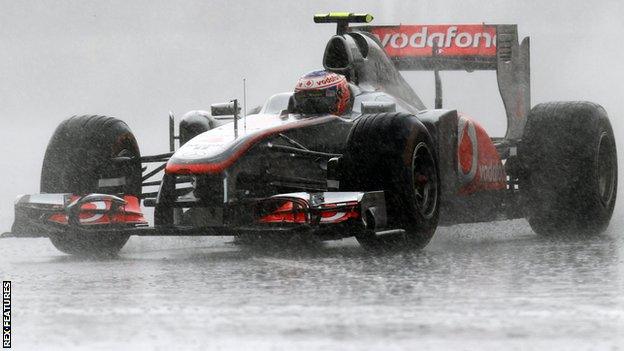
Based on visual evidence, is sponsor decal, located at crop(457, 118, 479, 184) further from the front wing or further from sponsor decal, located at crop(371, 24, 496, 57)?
sponsor decal, located at crop(371, 24, 496, 57)

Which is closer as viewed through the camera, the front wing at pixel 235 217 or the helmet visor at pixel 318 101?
the front wing at pixel 235 217

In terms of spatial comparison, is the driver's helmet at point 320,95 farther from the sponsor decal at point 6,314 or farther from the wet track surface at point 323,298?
the sponsor decal at point 6,314

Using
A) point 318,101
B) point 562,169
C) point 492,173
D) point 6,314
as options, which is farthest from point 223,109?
point 6,314

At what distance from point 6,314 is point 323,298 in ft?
5.87

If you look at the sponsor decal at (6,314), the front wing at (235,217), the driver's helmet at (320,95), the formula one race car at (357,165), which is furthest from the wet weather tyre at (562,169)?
the sponsor decal at (6,314)

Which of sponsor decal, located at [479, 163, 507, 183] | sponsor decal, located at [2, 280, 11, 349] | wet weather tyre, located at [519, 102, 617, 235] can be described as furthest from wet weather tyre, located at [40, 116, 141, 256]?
wet weather tyre, located at [519, 102, 617, 235]

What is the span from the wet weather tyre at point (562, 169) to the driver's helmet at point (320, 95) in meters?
2.16

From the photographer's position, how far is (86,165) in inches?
469

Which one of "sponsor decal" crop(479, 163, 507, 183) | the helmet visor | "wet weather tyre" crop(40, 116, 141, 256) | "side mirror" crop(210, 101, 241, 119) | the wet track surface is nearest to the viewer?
the wet track surface

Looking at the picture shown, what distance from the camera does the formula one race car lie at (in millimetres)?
10562

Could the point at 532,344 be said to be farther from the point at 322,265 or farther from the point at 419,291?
the point at 322,265

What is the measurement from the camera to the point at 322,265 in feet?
31.6

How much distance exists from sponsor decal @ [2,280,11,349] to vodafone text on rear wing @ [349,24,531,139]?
7445mm

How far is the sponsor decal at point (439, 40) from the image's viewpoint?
1512cm
